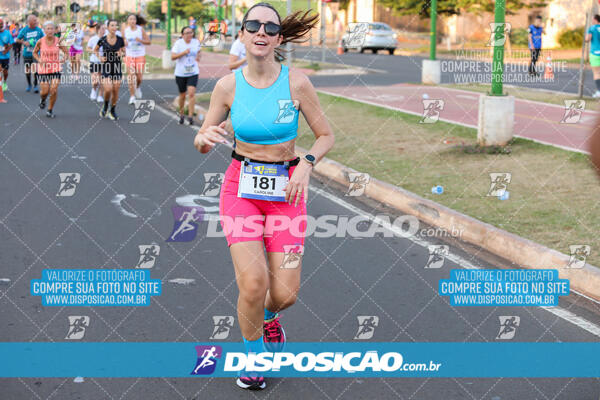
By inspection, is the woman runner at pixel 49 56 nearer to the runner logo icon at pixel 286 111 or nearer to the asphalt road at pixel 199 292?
the asphalt road at pixel 199 292

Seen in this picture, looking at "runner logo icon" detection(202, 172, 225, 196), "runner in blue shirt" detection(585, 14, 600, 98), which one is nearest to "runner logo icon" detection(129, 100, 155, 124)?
"runner logo icon" detection(202, 172, 225, 196)

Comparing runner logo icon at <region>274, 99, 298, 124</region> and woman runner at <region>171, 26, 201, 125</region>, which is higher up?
runner logo icon at <region>274, 99, 298, 124</region>

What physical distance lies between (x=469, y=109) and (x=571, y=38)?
33.3 metres

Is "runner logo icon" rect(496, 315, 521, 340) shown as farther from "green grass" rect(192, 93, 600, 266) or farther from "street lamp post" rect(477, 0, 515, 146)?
"street lamp post" rect(477, 0, 515, 146)

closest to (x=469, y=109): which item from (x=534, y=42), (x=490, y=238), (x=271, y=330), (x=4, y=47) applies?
(x=534, y=42)

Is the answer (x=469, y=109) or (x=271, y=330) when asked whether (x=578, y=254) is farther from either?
(x=469, y=109)

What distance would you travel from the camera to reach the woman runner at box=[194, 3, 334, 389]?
4.52m

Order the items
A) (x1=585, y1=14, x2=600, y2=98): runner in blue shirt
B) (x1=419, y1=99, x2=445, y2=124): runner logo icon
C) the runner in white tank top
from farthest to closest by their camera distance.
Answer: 1. (x1=585, y1=14, x2=600, y2=98): runner in blue shirt
2. the runner in white tank top
3. (x1=419, y1=99, x2=445, y2=124): runner logo icon

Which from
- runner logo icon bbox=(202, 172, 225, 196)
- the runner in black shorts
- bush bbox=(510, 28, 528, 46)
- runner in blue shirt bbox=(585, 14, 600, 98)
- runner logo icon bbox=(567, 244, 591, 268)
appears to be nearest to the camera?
runner logo icon bbox=(567, 244, 591, 268)

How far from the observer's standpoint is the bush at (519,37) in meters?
43.7

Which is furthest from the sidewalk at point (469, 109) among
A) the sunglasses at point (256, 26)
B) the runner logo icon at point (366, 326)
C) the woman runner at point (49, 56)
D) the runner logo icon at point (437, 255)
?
the woman runner at point (49, 56)

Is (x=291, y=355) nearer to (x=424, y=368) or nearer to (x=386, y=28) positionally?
(x=424, y=368)

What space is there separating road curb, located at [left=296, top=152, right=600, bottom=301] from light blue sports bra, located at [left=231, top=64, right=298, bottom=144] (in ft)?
9.76

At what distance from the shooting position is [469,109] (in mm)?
17609
